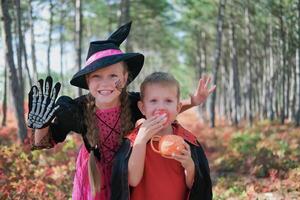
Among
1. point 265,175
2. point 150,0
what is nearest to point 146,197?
point 265,175

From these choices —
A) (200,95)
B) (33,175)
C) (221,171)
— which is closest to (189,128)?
(221,171)

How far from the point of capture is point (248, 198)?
695cm

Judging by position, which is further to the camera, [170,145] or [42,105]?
[42,105]

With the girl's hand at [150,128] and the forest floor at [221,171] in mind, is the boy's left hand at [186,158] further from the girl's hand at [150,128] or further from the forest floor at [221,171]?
the forest floor at [221,171]

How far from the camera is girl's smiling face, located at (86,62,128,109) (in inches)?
124

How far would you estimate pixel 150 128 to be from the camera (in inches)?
111

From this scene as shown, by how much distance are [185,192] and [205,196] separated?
14cm

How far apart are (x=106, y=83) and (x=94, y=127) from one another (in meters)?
0.34

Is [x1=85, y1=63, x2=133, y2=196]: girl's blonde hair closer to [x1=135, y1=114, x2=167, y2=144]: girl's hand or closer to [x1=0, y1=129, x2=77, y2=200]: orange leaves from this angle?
[x1=135, y1=114, x2=167, y2=144]: girl's hand

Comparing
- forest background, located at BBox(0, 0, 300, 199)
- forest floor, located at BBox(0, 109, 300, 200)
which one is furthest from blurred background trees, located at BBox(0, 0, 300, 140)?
forest floor, located at BBox(0, 109, 300, 200)

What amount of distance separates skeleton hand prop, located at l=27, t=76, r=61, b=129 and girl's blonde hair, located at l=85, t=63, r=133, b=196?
0.33 metres

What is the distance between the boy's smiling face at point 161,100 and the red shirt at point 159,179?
208 millimetres

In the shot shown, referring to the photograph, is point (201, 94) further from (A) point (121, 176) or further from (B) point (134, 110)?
(A) point (121, 176)

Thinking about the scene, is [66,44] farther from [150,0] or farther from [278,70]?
[278,70]
